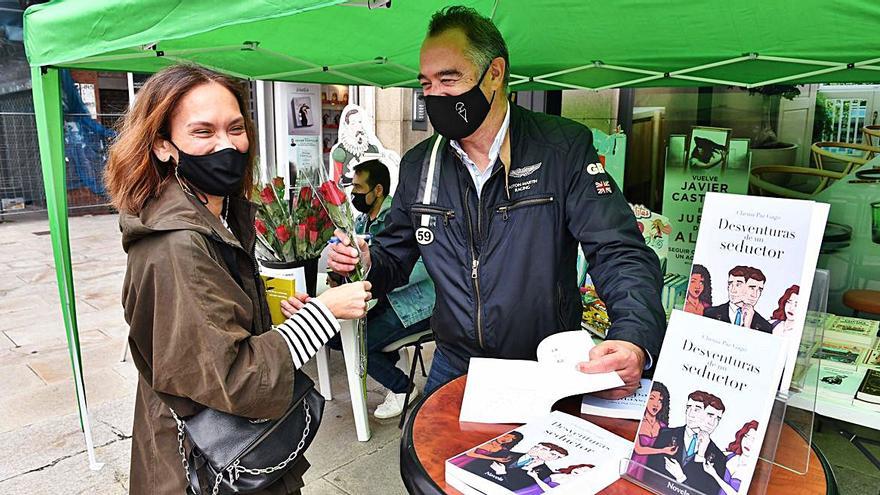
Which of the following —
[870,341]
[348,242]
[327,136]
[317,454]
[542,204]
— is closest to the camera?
[542,204]

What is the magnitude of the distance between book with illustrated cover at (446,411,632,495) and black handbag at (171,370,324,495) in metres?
0.56

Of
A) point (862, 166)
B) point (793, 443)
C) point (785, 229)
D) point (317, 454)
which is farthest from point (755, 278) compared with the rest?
point (862, 166)

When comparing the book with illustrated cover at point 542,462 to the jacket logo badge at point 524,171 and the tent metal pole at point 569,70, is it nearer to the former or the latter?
the jacket logo badge at point 524,171

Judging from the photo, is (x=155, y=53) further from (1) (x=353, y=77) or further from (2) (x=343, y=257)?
(2) (x=343, y=257)

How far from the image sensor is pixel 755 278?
3.57ft

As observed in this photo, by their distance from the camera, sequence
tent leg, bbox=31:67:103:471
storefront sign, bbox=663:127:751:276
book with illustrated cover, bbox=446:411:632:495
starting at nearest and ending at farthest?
book with illustrated cover, bbox=446:411:632:495 → tent leg, bbox=31:67:103:471 → storefront sign, bbox=663:127:751:276

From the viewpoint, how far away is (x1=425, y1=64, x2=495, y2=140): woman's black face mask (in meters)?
1.86

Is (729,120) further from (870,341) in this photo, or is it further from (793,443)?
(793,443)

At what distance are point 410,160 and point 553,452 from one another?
1141 millimetres

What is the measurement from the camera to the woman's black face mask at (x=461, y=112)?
1.86 metres

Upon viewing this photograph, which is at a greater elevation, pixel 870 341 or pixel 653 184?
pixel 653 184

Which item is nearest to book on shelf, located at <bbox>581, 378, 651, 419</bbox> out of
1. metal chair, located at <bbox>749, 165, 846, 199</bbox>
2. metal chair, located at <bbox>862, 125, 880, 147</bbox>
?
metal chair, located at <bbox>749, 165, 846, 199</bbox>

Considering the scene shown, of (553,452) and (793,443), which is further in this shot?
(553,452)

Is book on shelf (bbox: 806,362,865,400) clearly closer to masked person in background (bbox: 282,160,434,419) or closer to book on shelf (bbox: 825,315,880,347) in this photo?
book on shelf (bbox: 825,315,880,347)
